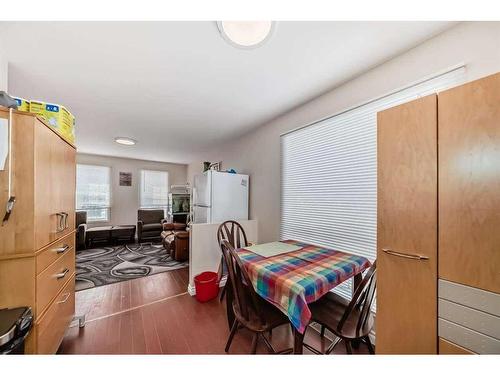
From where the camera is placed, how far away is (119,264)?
3.48 m

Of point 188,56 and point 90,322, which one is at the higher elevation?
point 188,56

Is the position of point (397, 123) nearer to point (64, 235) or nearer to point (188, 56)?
point (188, 56)

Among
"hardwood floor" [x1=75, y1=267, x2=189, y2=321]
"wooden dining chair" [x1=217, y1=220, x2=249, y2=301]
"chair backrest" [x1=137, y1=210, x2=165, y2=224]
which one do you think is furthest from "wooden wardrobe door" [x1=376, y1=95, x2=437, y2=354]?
"chair backrest" [x1=137, y1=210, x2=165, y2=224]

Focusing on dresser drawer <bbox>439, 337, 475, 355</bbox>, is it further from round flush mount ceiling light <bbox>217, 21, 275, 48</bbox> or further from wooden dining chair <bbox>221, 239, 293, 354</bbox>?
round flush mount ceiling light <bbox>217, 21, 275, 48</bbox>

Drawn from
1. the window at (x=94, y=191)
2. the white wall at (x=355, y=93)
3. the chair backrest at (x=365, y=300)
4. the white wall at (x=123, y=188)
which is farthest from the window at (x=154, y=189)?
the chair backrest at (x=365, y=300)

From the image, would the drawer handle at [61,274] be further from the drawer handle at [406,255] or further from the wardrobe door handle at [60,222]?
the drawer handle at [406,255]

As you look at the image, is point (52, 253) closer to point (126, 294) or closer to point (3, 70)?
point (3, 70)

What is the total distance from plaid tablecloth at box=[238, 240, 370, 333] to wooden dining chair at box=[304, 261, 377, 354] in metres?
0.16

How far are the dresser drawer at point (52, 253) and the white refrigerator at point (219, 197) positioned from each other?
1584 mm

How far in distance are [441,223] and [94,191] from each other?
6826mm

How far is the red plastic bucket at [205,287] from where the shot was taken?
2307 millimetres

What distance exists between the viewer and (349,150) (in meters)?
1.81

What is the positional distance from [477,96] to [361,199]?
1024mm
